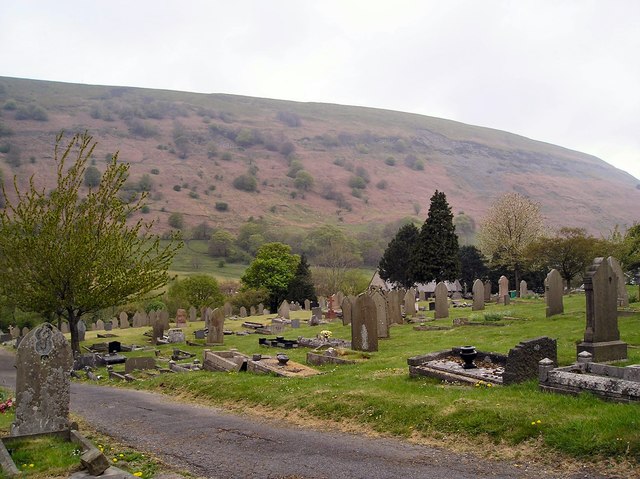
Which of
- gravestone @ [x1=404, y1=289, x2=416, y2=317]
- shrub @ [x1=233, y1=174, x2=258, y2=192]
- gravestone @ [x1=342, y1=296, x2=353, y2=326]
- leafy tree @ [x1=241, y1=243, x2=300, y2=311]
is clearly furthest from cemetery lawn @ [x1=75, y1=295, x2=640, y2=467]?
shrub @ [x1=233, y1=174, x2=258, y2=192]

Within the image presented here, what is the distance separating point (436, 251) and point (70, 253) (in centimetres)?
3619

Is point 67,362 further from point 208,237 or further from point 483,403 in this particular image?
point 208,237

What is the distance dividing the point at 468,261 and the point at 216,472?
70321 mm

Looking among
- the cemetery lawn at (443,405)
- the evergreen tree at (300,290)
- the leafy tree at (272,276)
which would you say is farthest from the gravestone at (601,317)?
the leafy tree at (272,276)

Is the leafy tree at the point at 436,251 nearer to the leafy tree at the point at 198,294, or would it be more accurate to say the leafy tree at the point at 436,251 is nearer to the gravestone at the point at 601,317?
the leafy tree at the point at 198,294

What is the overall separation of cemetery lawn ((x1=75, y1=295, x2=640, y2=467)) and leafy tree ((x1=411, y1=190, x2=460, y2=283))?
3347 centimetres

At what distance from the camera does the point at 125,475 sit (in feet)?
25.5

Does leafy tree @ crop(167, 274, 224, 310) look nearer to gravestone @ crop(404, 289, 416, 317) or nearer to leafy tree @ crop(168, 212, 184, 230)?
gravestone @ crop(404, 289, 416, 317)

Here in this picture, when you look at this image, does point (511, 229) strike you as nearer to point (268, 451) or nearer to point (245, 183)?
point (268, 451)

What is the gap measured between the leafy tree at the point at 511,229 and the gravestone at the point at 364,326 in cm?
3787

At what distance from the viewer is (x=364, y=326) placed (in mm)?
20484

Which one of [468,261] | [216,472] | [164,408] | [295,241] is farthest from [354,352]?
[295,241]

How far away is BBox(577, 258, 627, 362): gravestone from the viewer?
13359 millimetres

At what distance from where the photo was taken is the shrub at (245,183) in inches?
7569
